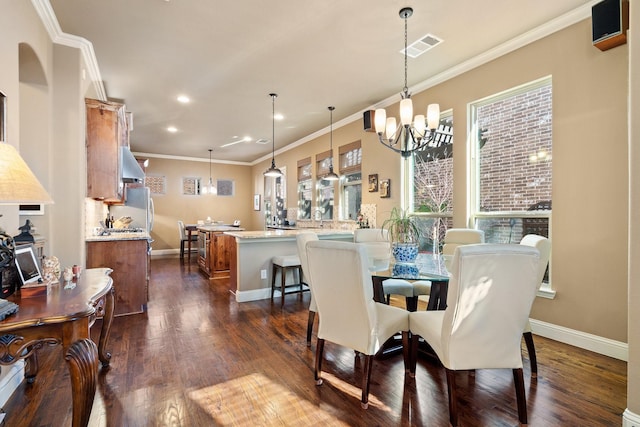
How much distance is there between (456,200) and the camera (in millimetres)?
3914

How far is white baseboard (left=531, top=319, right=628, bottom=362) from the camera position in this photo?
2.54m

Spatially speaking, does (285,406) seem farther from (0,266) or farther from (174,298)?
(174,298)

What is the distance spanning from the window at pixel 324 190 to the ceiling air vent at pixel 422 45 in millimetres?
3162

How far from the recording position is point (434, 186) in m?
4.34

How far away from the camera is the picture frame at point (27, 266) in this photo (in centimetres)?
164

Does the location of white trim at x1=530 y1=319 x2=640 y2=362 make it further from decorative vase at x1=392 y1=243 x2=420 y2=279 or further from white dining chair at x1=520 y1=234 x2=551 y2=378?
decorative vase at x1=392 y1=243 x2=420 y2=279

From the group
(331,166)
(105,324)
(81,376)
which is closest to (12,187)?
(81,376)

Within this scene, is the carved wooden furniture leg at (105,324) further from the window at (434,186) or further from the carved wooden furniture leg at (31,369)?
the window at (434,186)

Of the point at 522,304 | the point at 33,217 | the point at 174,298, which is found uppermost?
the point at 33,217

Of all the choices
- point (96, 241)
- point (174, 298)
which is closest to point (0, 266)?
point (96, 241)

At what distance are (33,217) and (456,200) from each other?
4.52 m

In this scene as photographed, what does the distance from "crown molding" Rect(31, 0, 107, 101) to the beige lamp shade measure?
2.12m

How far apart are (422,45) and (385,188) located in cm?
217

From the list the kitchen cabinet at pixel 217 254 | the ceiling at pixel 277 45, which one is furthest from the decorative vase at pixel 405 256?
the kitchen cabinet at pixel 217 254
